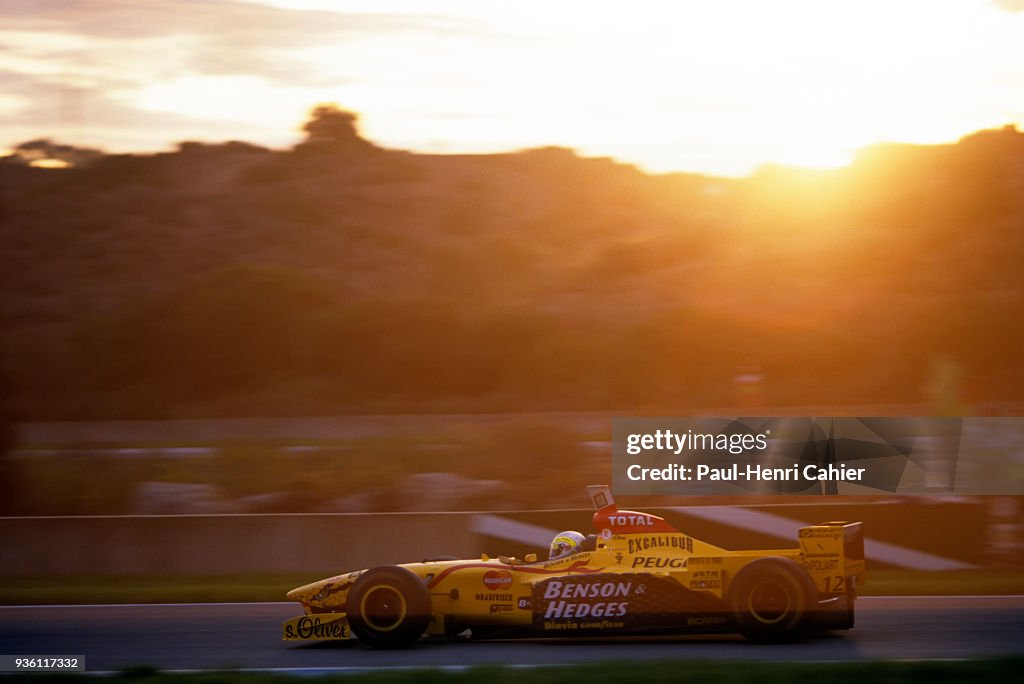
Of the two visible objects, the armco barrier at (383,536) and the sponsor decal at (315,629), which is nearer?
the sponsor decal at (315,629)

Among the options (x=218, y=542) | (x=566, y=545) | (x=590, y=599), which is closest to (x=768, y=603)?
(x=590, y=599)

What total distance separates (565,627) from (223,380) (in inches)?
1706

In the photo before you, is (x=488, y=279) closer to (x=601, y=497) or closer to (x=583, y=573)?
(x=601, y=497)

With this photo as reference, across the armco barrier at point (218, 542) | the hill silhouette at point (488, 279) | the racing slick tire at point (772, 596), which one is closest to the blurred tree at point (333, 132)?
the hill silhouette at point (488, 279)

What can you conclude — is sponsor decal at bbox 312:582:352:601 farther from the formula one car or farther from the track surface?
the track surface

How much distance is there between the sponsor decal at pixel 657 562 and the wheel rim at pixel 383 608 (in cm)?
190

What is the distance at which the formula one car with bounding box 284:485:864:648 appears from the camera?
385 inches

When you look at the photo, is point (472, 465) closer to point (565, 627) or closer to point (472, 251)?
point (565, 627)

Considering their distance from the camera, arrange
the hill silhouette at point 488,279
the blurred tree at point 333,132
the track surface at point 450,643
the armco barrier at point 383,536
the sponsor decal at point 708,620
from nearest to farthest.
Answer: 1. the track surface at point 450,643
2. the sponsor decal at point 708,620
3. the armco barrier at point 383,536
4. the hill silhouette at point 488,279
5. the blurred tree at point 333,132

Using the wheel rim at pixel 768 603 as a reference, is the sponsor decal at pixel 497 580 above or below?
above

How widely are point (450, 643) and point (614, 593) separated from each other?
4.86 ft

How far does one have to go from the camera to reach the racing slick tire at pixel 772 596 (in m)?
9.70

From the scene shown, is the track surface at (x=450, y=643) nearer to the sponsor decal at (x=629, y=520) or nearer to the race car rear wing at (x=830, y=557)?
the race car rear wing at (x=830, y=557)

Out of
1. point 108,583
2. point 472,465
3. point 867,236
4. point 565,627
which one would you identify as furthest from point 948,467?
point 867,236
